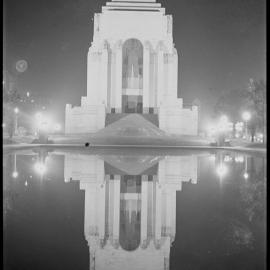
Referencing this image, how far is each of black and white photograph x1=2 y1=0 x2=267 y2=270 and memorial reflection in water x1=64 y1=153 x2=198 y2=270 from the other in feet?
0.07

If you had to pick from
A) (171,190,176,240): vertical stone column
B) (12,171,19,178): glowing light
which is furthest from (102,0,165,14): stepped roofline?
(171,190,176,240): vertical stone column

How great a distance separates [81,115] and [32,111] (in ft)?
28.1

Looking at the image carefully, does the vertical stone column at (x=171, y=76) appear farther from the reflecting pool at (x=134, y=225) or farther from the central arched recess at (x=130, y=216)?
the central arched recess at (x=130, y=216)

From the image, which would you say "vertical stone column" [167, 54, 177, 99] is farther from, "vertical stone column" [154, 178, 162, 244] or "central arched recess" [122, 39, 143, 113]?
"vertical stone column" [154, 178, 162, 244]

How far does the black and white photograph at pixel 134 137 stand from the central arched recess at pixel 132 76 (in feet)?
0.37

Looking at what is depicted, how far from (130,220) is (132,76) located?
32406 millimetres

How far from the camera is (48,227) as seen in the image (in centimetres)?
435

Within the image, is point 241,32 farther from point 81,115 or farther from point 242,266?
point 242,266

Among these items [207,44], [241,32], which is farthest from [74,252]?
[207,44]

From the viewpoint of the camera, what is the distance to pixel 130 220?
468 cm

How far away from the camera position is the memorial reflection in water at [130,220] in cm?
371

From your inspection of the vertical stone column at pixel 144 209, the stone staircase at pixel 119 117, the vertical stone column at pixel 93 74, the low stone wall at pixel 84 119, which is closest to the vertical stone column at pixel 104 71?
the vertical stone column at pixel 93 74

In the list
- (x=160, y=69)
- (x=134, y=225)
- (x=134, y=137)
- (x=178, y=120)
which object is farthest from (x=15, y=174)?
(x=160, y=69)

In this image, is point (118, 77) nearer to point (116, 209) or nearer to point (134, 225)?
point (116, 209)
